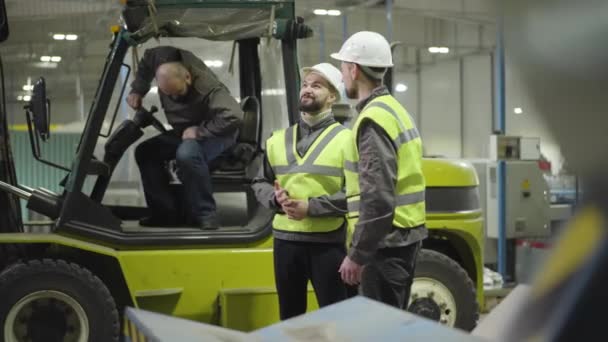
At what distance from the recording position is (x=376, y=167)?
3.53 m

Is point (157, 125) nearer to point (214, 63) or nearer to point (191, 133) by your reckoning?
point (191, 133)

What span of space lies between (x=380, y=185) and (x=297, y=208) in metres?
0.82

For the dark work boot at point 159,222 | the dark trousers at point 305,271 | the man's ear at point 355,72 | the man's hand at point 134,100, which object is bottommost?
the dark trousers at point 305,271

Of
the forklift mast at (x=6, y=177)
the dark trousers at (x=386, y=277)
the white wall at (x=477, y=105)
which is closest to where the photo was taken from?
the dark trousers at (x=386, y=277)

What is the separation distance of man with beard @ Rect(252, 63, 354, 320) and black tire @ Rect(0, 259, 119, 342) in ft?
3.86

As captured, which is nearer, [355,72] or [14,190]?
[355,72]

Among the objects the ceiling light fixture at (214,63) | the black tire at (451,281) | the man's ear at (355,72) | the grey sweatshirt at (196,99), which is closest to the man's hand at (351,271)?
the man's ear at (355,72)


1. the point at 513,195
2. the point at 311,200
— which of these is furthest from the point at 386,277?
the point at 513,195

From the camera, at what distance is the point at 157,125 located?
570cm

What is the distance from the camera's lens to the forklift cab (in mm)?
5312

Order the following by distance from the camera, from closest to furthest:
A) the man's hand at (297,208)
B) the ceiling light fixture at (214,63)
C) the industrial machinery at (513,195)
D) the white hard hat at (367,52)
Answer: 1. the white hard hat at (367,52)
2. the man's hand at (297,208)
3. the ceiling light fixture at (214,63)
4. the industrial machinery at (513,195)

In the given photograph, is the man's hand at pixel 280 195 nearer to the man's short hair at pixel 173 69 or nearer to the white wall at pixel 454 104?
the man's short hair at pixel 173 69

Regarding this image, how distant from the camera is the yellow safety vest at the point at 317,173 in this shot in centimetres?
432

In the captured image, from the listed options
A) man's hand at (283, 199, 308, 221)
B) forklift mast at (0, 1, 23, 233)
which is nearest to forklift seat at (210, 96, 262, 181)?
man's hand at (283, 199, 308, 221)
